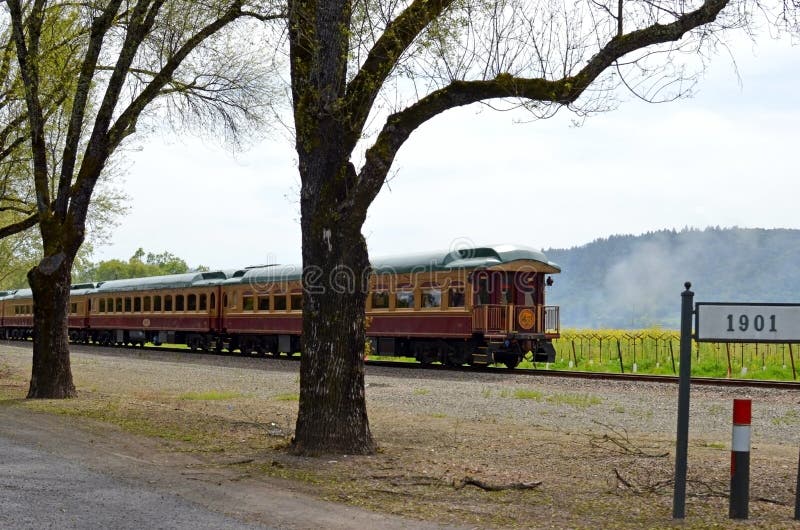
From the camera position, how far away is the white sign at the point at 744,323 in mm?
7227

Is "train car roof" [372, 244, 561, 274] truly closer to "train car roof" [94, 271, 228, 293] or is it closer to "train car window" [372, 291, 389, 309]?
"train car window" [372, 291, 389, 309]

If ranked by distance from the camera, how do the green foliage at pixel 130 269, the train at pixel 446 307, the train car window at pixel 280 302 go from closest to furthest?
1. the train at pixel 446 307
2. the train car window at pixel 280 302
3. the green foliage at pixel 130 269

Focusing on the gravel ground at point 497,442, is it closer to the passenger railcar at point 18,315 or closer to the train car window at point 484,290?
the train car window at point 484,290

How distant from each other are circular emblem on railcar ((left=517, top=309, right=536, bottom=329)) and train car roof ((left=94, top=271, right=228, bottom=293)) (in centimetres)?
1509

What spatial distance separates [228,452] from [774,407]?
9639 mm

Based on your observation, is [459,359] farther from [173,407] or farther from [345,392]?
[345,392]

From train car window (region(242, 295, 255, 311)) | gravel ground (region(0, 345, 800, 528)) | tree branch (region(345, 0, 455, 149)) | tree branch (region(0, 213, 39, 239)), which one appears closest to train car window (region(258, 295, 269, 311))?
train car window (region(242, 295, 255, 311))

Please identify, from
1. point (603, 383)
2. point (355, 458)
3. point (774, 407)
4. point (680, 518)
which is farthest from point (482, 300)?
point (680, 518)

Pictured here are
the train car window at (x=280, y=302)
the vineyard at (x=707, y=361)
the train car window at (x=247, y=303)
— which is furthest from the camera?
the train car window at (x=247, y=303)

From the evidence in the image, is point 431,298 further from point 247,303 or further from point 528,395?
point 247,303

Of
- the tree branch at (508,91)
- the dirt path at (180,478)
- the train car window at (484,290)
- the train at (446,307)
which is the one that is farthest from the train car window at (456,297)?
the tree branch at (508,91)

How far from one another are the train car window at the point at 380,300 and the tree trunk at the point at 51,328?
1102 cm

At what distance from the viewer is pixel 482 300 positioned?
955 inches

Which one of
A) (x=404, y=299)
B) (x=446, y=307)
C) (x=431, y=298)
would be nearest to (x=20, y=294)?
(x=404, y=299)
